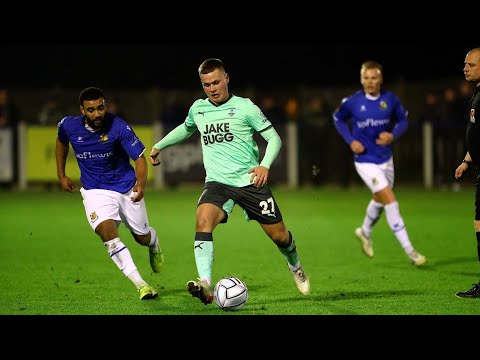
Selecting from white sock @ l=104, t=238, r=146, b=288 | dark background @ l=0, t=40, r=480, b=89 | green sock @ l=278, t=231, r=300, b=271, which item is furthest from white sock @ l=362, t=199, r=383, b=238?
dark background @ l=0, t=40, r=480, b=89

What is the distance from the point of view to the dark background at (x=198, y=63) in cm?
2953

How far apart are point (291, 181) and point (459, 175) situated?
14.5m

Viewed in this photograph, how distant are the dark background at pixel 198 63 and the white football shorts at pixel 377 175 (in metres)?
18.1

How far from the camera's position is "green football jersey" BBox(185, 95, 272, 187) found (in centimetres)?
816

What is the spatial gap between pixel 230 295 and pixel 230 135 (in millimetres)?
1360

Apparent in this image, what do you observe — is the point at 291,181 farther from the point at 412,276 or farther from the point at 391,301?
the point at 391,301

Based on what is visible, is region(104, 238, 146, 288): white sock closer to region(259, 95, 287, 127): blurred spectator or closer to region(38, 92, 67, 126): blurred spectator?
region(259, 95, 287, 127): blurred spectator

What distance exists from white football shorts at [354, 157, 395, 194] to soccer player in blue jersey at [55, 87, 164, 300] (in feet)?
10.5

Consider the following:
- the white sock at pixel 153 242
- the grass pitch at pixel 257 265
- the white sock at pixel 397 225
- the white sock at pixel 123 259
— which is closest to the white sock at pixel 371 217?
the grass pitch at pixel 257 265

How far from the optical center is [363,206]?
18.6 meters

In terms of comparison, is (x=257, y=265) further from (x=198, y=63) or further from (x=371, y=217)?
(x=198, y=63)

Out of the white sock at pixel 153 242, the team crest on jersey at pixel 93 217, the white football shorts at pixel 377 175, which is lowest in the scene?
the white sock at pixel 153 242

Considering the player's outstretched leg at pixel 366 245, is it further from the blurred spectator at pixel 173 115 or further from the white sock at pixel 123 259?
the blurred spectator at pixel 173 115

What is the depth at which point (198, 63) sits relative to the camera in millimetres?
30281
